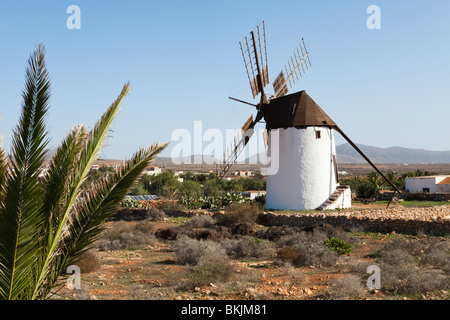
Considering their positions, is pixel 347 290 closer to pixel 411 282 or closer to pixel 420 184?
pixel 411 282

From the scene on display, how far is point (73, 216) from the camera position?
205 inches

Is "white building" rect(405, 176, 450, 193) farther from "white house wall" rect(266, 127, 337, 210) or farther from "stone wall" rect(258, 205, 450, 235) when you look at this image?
"white house wall" rect(266, 127, 337, 210)

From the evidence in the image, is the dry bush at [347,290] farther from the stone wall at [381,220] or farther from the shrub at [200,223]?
the shrub at [200,223]

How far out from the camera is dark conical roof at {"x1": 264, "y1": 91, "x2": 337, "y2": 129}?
71.5 feet

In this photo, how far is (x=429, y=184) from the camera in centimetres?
3681

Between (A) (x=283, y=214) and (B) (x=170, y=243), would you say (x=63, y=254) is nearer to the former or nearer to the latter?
(B) (x=170, y=243)

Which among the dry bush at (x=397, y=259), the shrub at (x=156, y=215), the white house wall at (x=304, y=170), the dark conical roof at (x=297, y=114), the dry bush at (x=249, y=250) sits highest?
the dark conical roof at (x=297, y=114)

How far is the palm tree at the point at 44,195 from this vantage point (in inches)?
173

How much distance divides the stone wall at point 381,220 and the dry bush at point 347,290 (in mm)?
8562

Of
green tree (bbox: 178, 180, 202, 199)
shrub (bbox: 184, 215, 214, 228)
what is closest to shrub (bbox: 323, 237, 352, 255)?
shrub (bbox: 184, 215, 214, 228)

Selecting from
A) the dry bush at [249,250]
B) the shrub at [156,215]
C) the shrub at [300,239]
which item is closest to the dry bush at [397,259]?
the shrub at [300,239]

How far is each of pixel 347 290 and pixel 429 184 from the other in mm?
33619

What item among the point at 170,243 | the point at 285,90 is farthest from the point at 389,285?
the point at 285,90

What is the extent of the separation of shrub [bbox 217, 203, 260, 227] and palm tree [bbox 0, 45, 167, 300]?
47.0ft
